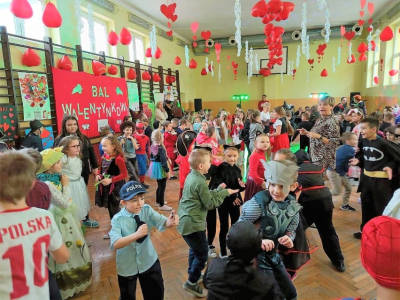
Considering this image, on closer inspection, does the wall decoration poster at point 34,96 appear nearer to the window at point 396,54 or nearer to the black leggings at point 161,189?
the black leggings at point 161,189

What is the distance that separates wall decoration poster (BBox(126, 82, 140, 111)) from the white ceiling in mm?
2445

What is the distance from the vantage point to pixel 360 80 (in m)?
13.4

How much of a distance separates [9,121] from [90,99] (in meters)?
2.35

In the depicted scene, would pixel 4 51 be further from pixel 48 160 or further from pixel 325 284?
pixel 325 284

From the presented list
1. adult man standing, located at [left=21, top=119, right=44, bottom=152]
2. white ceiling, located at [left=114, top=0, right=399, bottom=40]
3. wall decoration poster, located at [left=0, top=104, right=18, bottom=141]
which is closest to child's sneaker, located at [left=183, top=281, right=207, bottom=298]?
adult man standing, located at [left=21, top=119, right=44, bottom=152]

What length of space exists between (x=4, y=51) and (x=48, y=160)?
386 cm

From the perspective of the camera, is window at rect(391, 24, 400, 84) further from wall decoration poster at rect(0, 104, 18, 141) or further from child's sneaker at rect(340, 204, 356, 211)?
wall decoration poster at rect(0, 104, 18, 141)

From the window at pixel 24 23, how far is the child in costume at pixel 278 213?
18.9 feet

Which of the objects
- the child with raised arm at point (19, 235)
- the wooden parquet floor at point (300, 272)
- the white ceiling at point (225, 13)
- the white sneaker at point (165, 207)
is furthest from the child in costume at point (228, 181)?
the white ceiling at point (225, 13)

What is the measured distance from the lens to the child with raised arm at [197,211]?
2.19m

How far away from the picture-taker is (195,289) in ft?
7.39

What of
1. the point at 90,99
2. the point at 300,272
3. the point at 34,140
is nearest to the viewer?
the point at 300,272

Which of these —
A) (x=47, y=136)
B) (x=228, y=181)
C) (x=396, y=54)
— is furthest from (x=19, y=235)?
(x=396, y=54)

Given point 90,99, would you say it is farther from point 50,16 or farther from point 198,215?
point 198,215
